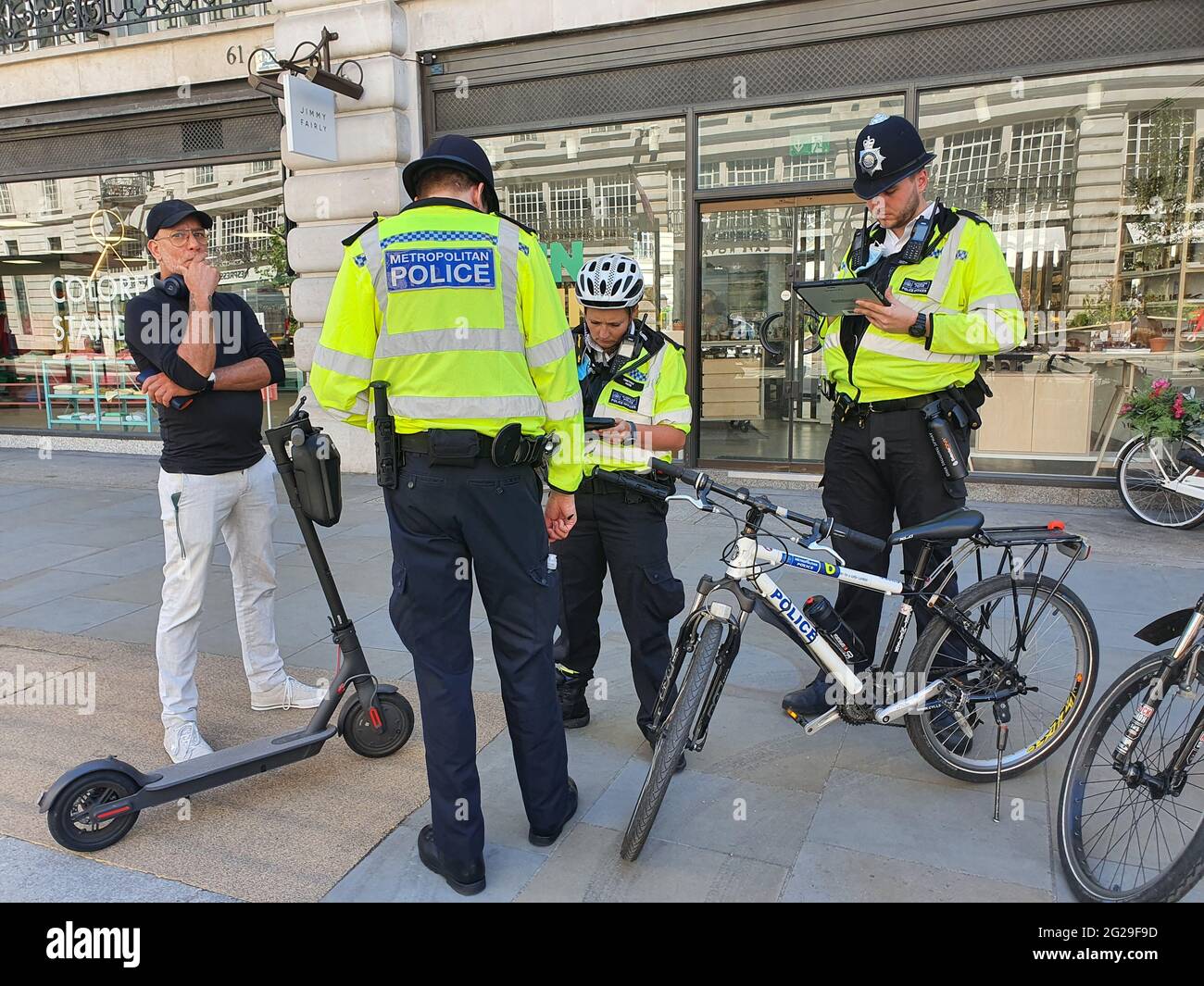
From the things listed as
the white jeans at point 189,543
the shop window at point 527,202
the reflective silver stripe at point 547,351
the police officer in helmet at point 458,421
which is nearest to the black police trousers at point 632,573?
the police officer in helmet at point 458,421

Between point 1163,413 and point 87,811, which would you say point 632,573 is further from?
point 1163,413

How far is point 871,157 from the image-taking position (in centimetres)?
335

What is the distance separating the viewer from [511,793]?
3.30 m

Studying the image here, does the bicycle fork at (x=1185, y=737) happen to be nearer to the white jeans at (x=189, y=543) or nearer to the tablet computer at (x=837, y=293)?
the tablet computer at (x=837, y=293)

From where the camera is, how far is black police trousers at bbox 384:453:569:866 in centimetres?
264

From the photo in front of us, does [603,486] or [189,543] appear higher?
[603,486]

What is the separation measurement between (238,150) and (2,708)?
7922mm

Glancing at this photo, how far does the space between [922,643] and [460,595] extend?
1683mm

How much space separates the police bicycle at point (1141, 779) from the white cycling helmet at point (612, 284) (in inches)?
79.9

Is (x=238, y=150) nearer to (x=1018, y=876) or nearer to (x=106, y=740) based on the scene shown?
(x=106, y=740)

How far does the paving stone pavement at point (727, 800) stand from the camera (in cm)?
274

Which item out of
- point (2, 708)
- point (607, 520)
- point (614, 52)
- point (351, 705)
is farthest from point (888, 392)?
point (614, 52)

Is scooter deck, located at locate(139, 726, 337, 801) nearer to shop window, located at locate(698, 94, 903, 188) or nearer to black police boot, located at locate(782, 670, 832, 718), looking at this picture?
black police boot, located at locate(782, 670, 832, 718)

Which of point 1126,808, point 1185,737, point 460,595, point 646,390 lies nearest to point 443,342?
point 460,595
